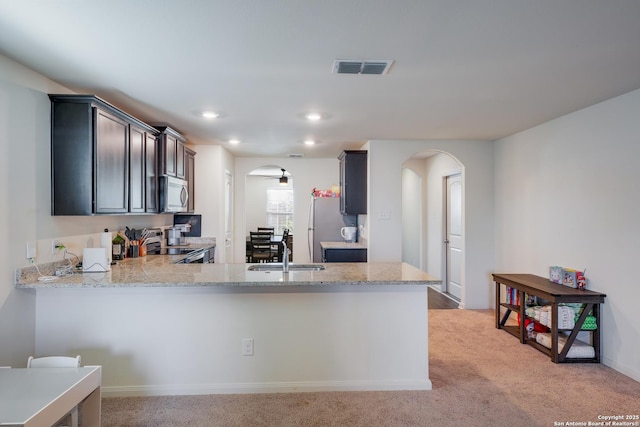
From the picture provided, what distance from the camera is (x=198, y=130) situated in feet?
14.7

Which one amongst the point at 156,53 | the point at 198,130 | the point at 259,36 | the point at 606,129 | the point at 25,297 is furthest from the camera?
the point at 198,130

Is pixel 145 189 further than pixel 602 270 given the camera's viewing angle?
Yes

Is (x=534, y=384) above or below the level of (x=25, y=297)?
below

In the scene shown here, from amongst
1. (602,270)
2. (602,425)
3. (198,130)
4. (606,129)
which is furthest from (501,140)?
(198,130)

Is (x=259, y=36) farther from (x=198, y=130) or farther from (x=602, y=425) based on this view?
(x=602, y=425)

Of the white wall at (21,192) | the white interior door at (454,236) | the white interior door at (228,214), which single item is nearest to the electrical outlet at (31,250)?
the white wall at (21,192)

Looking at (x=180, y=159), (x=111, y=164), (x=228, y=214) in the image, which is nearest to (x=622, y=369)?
(x=111, y=164)

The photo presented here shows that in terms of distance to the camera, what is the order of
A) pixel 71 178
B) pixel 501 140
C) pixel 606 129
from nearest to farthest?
pixel 71 178, pixel 606 129, pixel 501 140

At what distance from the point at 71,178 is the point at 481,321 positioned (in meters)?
4.50

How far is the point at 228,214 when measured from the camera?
6.28m

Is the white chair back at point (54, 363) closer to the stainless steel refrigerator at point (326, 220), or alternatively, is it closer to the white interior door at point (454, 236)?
the stainless steel refrigerator at point (326, 220)

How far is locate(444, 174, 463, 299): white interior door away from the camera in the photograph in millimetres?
5641

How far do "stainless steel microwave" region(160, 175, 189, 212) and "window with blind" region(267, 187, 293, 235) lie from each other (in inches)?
231

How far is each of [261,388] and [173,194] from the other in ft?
8.24
